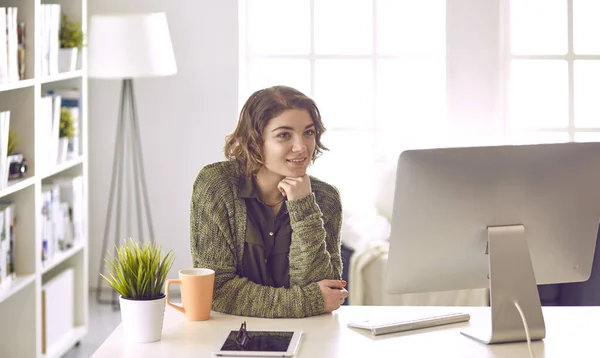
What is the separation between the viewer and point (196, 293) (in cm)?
197

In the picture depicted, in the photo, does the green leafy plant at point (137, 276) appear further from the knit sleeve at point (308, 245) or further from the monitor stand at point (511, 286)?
the monitor stand at point (511, 286)

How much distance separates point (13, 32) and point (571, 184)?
209cm

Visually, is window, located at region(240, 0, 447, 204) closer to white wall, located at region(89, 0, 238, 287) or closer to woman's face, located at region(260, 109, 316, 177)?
white wall, located at region(89, 0, 238, 287)

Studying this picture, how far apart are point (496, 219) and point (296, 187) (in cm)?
54

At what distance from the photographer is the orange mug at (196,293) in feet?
6.42

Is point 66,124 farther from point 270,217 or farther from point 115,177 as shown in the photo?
point 270,217

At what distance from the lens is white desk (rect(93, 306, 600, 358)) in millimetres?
1787

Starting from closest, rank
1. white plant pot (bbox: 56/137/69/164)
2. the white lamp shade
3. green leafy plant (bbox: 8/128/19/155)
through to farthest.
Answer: green leafy plant (bbox: 8/128/19/155) → white plant pot (bbox: 56/137/69/164) → the white lamp shade

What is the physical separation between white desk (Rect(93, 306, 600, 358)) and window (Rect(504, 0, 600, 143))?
282cm

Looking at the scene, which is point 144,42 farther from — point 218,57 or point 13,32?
point 13,32

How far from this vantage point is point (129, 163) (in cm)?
478

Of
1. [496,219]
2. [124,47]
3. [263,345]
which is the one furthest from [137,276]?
[124,47]

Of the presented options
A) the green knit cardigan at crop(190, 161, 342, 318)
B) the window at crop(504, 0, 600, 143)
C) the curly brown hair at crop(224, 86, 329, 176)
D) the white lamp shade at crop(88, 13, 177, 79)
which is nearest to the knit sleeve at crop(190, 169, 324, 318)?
the green knit cardigan at crop(190, 161, 342, 318)

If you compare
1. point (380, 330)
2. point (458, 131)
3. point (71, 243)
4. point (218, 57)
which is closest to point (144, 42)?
point (218, 57)
